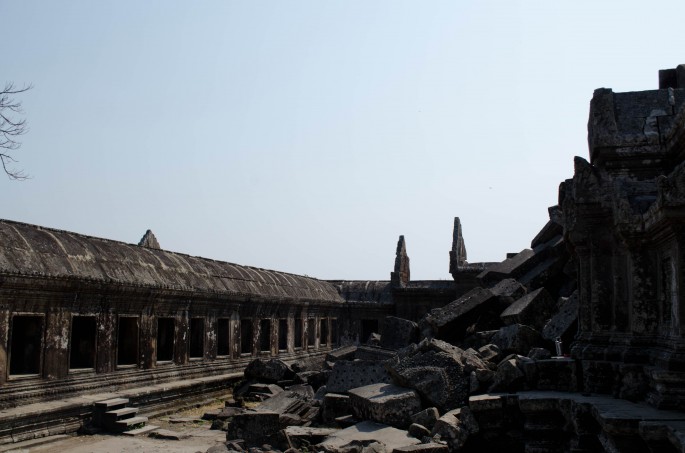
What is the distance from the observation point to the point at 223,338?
16109 mm

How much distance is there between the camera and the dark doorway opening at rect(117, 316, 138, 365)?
41.8 ft

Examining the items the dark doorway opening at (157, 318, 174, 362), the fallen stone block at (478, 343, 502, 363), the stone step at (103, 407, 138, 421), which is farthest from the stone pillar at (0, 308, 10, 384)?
the fallen stone block at (478, 343, 502, 363)

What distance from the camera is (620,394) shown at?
6262mm

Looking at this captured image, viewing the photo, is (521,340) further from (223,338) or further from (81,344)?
(223,338)

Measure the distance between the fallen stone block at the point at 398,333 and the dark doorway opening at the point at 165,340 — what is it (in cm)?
479

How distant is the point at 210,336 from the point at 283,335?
444 centimetres

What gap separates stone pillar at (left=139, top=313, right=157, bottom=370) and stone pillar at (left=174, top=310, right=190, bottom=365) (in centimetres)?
78

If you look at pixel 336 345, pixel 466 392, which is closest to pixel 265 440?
pixel 466 392

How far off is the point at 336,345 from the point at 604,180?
56.4ft

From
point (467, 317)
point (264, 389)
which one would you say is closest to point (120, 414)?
point (264, 389)

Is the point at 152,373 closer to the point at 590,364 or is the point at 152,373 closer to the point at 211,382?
the point at 211,382

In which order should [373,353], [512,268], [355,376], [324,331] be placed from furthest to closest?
[324,331], [512,268], [373,353], [355,376]

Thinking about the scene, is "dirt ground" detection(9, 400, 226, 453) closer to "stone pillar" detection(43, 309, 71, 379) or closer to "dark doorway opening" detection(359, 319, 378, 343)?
"stone pillar" detection(43, 309, 71, 379)

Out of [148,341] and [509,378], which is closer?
[509,378]
